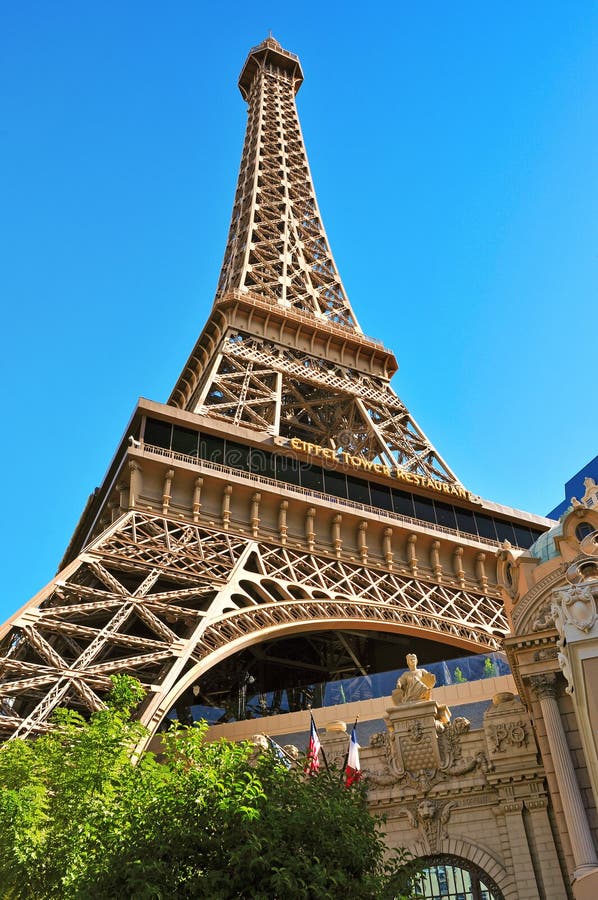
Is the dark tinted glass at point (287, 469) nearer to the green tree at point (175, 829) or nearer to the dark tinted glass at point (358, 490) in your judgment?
the dark tinted glass at point (358, 490)

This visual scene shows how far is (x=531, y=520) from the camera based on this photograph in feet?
148

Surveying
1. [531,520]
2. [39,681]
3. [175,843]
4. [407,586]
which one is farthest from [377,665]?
[175,843]

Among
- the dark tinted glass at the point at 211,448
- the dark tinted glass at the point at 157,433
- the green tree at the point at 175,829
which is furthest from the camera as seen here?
the dark tinted glass at the point at 211,448

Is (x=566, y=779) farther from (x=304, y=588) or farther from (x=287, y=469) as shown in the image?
(x=287, y=469)

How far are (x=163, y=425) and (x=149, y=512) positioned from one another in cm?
499

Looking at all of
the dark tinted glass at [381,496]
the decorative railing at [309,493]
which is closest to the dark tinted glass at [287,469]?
the decorative railing at [309,493]

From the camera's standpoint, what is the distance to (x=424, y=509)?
138 feet

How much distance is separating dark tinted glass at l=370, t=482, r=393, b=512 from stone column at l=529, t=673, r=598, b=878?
21962 mm

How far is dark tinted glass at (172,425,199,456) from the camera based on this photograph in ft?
123

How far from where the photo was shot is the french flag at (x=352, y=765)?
19.5 metres

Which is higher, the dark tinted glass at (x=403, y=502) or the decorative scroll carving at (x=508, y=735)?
the dark tinted glass at (x=403, y=502)

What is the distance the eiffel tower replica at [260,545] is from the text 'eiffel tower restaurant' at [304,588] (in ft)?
0.32

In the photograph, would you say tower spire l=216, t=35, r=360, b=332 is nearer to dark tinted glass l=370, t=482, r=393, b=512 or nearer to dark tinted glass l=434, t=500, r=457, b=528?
dark tinted glass l=370, t=482, r=393, b=512

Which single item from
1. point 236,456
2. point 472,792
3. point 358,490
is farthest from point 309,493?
point 472,792
